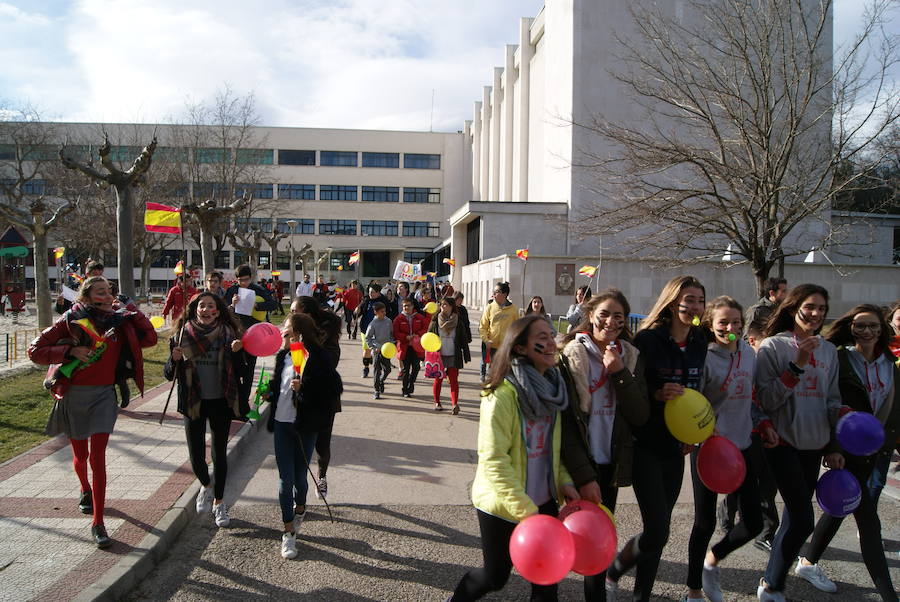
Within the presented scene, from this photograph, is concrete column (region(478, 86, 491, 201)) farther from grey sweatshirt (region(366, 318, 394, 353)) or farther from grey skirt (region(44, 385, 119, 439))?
grey skirt (region(44, 385, 119, 439))

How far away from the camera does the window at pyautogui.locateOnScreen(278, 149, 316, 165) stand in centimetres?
6531

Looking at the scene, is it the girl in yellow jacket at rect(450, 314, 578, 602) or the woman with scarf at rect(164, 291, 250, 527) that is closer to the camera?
the girl in yellow jacket at rect(450, 314, 578, 602)

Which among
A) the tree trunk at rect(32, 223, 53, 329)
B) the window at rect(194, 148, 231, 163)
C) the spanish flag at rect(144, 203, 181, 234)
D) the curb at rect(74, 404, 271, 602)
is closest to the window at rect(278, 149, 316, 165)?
Result: the window at rect(194, 148, 231, 163)

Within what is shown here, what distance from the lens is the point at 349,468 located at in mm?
6414

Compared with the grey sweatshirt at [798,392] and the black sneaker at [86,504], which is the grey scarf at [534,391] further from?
the black sneaker at [86,504]

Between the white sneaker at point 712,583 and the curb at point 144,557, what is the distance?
356 centimetres

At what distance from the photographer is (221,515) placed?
15.8ft

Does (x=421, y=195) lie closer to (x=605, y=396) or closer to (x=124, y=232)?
(x=124, y=232)

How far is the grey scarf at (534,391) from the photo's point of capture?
9.34 feet

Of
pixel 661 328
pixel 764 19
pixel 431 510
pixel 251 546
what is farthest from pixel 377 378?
pixel 764 19

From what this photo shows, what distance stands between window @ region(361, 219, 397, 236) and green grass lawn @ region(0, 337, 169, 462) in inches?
2143

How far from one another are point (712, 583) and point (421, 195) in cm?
6495

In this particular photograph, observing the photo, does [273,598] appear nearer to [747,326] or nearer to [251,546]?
[251,546]

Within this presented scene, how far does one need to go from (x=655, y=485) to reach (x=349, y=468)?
3.86 metres
